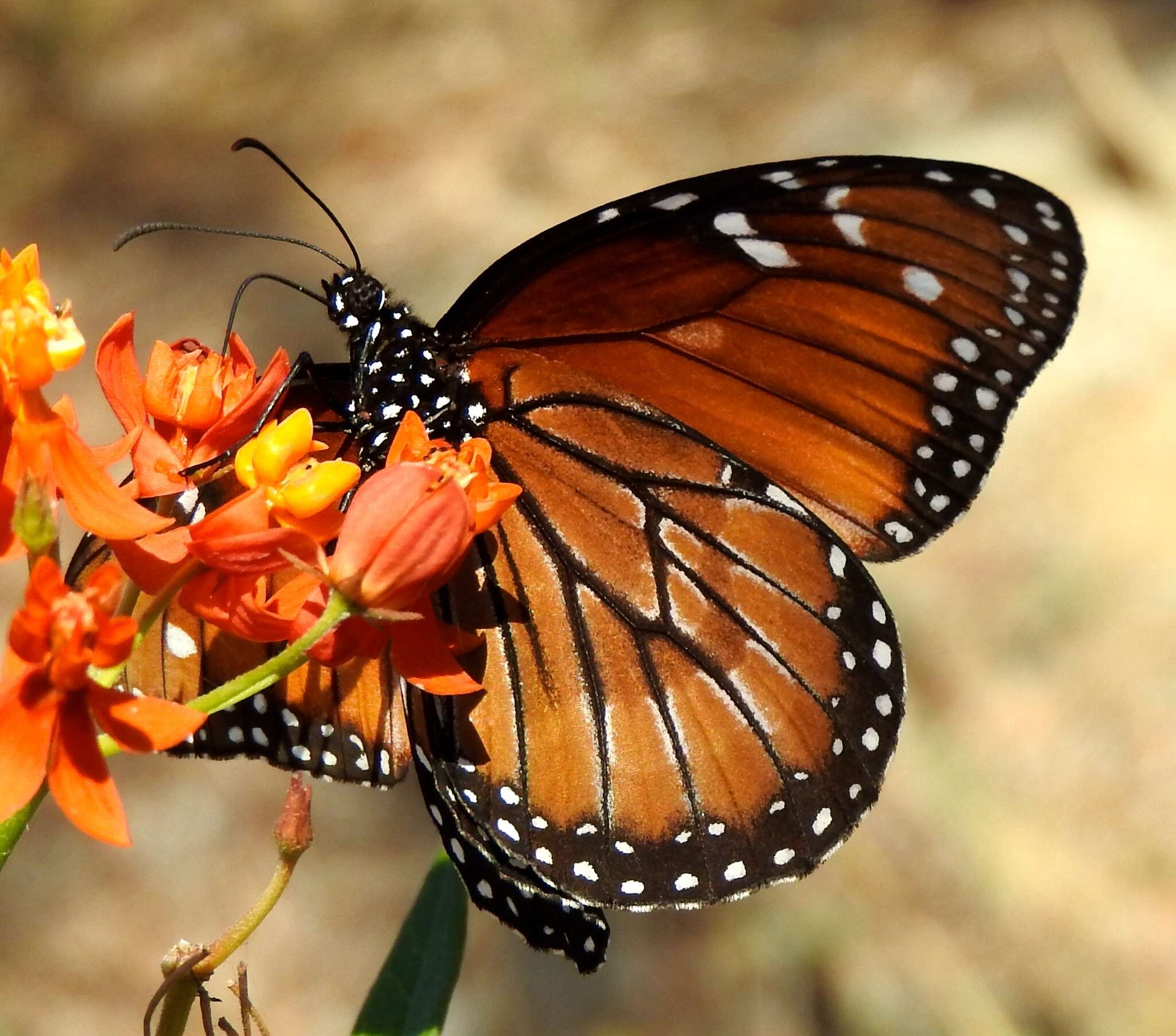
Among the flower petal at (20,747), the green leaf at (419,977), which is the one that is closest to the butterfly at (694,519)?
the green leaf at (419,977)

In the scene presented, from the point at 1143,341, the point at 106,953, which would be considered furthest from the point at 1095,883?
the point at 106,953

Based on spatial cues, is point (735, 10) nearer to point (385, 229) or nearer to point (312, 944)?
point (385, 229)

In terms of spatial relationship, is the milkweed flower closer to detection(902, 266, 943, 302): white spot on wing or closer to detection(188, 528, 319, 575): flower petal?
detection(188, 528, 319, 575): flower petal

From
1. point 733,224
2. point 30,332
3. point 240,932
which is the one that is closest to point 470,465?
point 30,332

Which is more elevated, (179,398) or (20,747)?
(179,398)

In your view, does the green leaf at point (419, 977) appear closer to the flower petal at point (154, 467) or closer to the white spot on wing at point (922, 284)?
the flower petal at point (154, 467)

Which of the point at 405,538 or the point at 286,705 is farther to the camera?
the point at 286,705

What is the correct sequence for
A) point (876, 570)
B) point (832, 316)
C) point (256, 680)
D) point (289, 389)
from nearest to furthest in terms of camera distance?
1. point (256, 680)
2. point (289, 389)
3. point (832, 316)
4. point (876, 570)

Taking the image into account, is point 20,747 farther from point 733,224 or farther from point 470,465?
point 733,224
